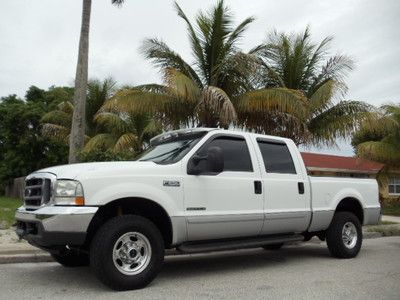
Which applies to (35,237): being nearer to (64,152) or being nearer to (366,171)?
(366,171)

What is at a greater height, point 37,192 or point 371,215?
point 37,192

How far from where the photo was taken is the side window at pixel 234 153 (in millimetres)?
7746

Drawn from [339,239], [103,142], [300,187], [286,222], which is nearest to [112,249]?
[286,222]

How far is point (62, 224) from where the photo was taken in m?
6.16

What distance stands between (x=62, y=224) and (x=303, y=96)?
10059 mm

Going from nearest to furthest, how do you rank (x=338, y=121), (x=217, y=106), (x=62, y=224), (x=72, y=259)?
(x=62, y=224) < (x=72, y=259) < (x=217, y=106) < (x=338, y=121)

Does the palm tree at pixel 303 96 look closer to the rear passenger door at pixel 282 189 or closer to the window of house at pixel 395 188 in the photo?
the rear passenger door at pixel 282 189

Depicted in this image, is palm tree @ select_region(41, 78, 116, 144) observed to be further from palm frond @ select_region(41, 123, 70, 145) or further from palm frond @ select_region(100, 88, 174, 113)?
palm frond @ select_region(100, 88, 174, 113)

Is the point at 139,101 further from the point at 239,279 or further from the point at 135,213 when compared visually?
the point at 239,279

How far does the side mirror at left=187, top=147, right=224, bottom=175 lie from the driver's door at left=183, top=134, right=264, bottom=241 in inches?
4.5

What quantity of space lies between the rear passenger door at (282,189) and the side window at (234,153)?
276 millimetres

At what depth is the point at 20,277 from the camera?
7.42 m

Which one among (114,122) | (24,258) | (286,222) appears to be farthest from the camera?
(114,122)

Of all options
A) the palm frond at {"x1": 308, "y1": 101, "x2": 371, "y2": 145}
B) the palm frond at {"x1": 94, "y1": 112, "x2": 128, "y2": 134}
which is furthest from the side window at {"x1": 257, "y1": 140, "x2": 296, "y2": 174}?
the palm frond at {"x1": 94, "y1": 112, "x2": 128, "y2": 134}
